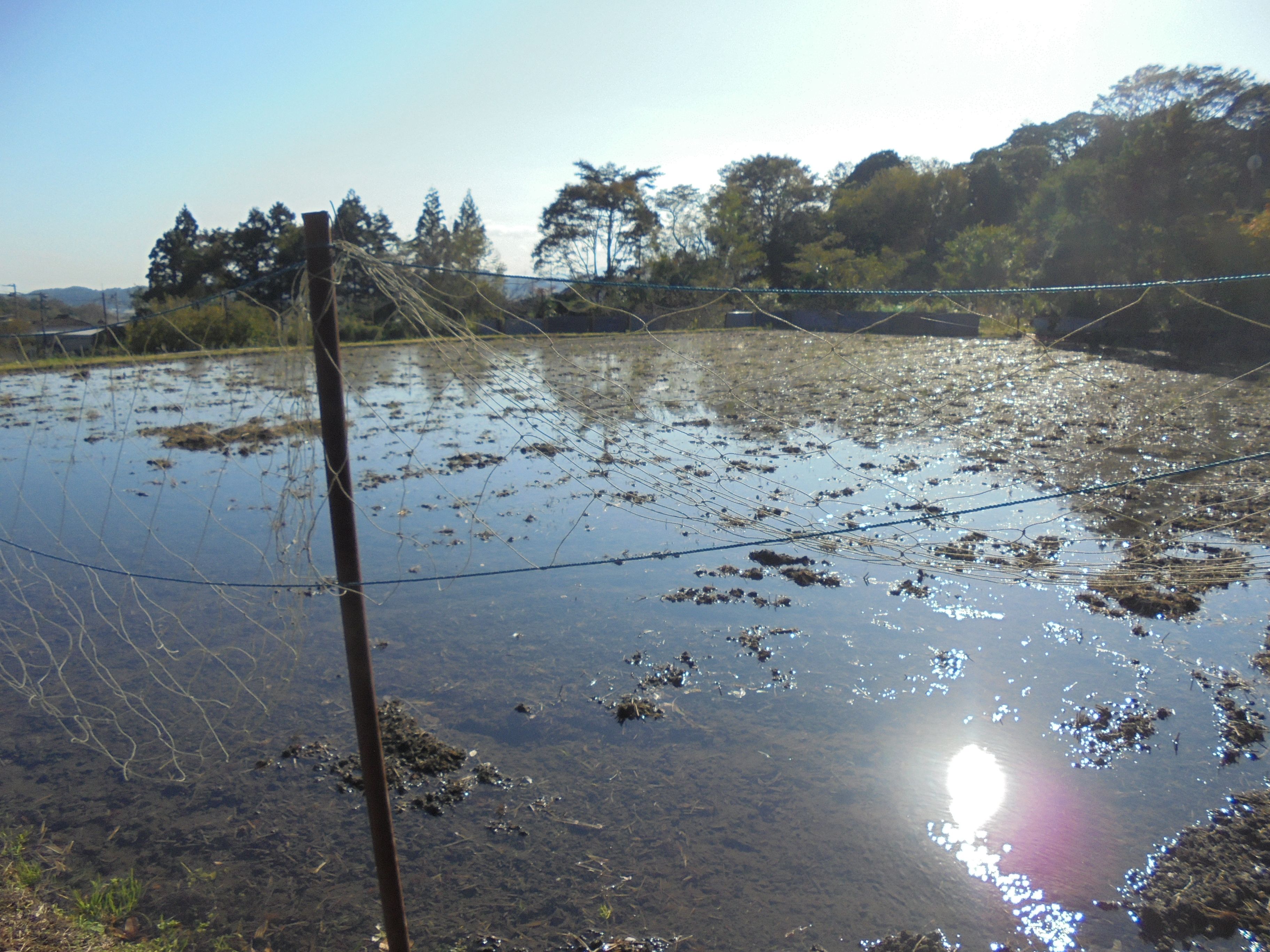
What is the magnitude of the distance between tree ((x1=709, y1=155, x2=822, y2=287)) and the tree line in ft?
0.31

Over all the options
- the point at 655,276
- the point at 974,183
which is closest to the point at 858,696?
the point at 655,276

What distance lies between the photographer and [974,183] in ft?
142

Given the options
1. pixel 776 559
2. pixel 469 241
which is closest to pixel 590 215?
pixel 469 241

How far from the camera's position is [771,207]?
27.0 metres

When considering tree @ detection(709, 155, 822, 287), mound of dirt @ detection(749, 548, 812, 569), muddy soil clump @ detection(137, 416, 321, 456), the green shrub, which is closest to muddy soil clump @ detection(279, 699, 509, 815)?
mound of dirt @ detection(749, 548, 812, 569)

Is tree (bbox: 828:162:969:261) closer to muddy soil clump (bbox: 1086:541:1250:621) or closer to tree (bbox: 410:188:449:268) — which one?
tree (bbox: 410:188:449:268)

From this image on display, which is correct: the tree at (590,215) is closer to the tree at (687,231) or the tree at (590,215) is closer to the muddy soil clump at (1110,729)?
the tree at (687,231)

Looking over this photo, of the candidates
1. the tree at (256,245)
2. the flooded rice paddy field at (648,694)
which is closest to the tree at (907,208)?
the tree at (256,245)

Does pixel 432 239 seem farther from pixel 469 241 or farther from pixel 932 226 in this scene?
pixel 932 226

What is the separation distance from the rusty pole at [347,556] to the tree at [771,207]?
1281 centimetres

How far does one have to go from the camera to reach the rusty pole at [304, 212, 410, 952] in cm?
215

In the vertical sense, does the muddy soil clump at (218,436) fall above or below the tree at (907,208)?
below

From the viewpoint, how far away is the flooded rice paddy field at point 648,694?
9.31ft

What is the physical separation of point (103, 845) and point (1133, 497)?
7.88 metres
